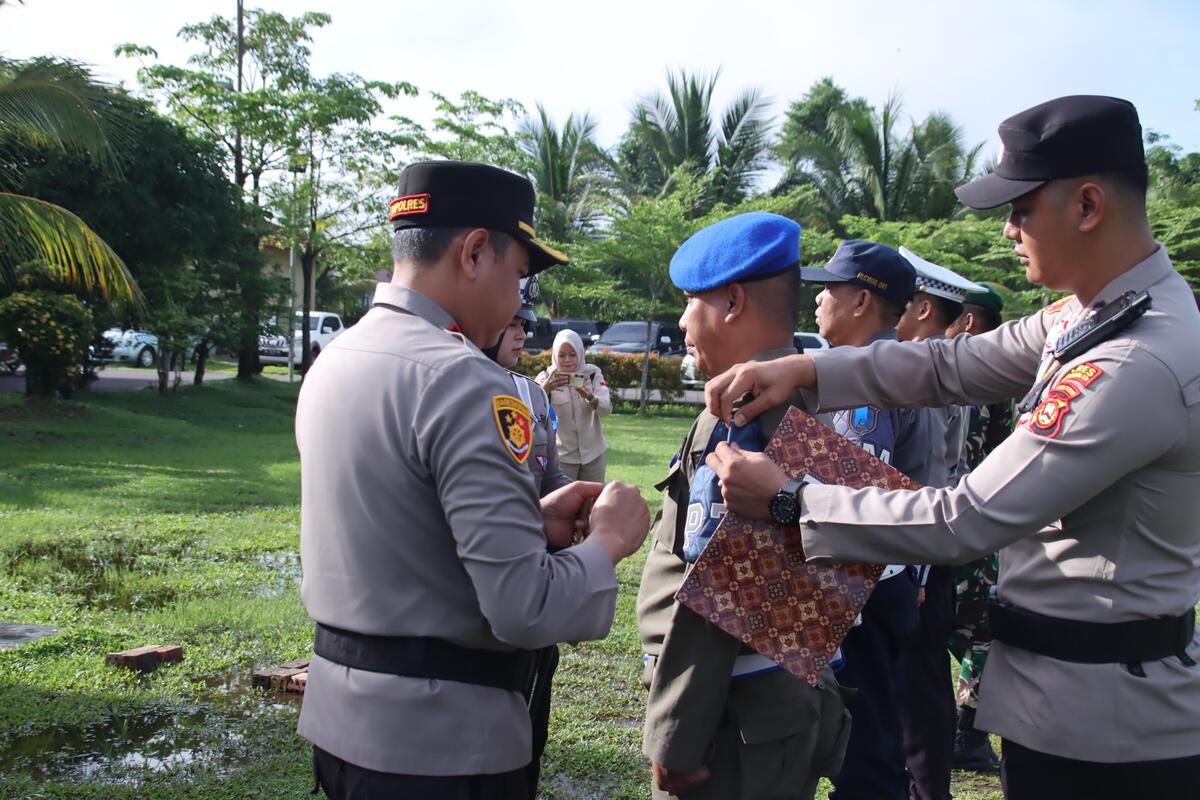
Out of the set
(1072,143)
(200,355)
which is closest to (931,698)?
(1072,143)

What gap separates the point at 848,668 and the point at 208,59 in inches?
809

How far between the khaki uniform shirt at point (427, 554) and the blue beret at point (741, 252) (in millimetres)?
698

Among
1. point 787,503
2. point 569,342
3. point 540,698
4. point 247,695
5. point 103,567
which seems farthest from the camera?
point 569,342

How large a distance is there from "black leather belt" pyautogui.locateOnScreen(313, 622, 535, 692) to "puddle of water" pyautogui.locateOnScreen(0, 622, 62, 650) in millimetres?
Result: 4360

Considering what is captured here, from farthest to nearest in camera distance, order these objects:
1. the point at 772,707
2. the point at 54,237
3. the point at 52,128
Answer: the point at 54,237
the point at 52,128
the point at 772,707

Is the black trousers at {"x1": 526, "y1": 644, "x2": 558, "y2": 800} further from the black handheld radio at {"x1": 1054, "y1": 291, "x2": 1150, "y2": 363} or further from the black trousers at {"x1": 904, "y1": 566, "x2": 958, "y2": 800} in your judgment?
the black trousers at {"x1": 904, "y1": 566, "x2": 958, "y2": 800}

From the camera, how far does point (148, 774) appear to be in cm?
397

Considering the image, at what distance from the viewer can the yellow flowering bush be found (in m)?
13.4

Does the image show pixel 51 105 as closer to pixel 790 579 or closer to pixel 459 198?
pixel 459 198

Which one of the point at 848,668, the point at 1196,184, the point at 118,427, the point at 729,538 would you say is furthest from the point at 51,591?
the point at 1196,184

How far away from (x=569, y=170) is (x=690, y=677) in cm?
3478

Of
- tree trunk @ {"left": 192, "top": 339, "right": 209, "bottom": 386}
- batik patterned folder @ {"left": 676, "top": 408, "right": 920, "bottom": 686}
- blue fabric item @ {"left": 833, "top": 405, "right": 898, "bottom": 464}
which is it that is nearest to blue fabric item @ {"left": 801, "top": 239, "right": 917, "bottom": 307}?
blue fabric item @ {"left": 833, "top": 405, "right": 898, "bottom": 464}

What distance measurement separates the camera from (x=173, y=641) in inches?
220

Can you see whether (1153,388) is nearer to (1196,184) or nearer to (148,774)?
(148,774)
